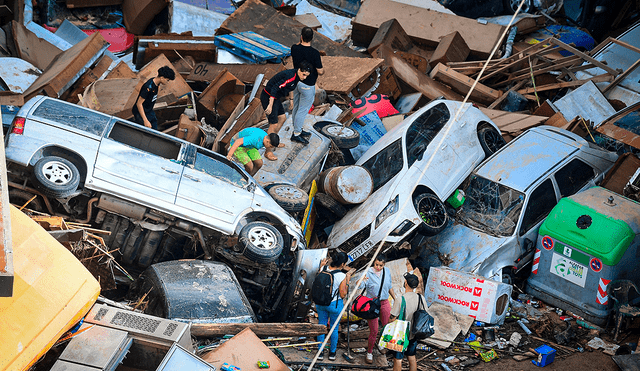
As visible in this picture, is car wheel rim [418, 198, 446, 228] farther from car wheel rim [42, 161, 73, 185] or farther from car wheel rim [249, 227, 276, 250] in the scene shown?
car wheel rim [42, 161, 73, 185]

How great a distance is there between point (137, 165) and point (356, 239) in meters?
3.13

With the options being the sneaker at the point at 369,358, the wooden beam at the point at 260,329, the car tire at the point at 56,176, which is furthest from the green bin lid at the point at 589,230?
the car tire at the point at 56,176

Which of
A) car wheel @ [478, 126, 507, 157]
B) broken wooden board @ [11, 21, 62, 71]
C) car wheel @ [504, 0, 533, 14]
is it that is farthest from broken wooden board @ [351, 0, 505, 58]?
broken wooden board @ [11, 21, 62, 71]

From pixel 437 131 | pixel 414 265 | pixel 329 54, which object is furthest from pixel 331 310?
pixel 329 54

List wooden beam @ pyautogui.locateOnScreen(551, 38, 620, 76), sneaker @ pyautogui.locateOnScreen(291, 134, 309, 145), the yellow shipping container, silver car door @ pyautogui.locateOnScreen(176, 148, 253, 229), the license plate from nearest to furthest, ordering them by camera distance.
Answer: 1. the yellow shipping container
2. silver car door @ pyautogui.locateOnScreen(176, 148, 253, 229)
3. the license plate
4. sneaker @ pyautogui.locateOnScreen(291, 134, 309, 145)
5. wooden beam @ pyautogui.locateOnScreen(551, 38, 620, 76)

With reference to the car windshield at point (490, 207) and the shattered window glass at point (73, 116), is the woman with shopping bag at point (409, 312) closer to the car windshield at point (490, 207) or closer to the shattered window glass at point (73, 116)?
the car windshield at point (490, 207)

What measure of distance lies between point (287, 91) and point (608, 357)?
222 inches

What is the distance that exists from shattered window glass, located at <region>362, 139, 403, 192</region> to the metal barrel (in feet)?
0.76

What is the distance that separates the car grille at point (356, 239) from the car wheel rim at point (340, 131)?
7.27ft

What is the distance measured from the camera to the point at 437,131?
30.6 ft

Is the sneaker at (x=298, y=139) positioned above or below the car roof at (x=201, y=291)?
above

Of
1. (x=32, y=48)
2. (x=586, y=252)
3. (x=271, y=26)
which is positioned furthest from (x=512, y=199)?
(x=32, y=48)

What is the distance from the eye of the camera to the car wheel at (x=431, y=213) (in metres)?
8.19

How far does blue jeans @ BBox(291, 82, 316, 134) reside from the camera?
29.6 feet
